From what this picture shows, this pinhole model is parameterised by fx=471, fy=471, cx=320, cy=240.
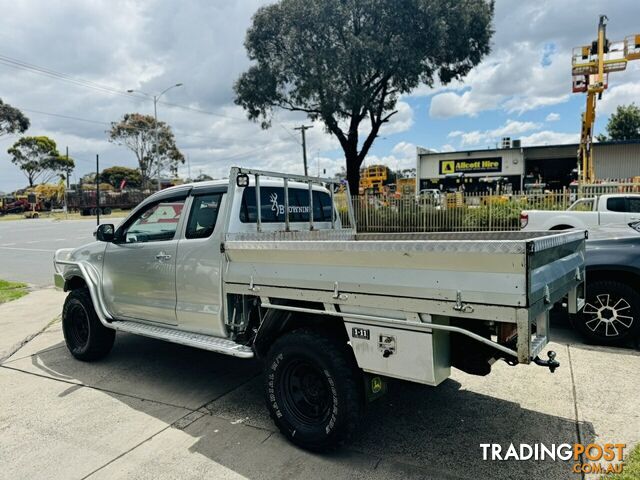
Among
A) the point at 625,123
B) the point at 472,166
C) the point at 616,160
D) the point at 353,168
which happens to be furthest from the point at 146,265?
the point at 625,123

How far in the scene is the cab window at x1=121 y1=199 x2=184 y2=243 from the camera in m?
4.54

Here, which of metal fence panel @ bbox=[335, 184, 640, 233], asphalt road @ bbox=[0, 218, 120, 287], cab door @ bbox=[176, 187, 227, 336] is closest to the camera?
cab door @ bbox=[176, 187, 227, 336]

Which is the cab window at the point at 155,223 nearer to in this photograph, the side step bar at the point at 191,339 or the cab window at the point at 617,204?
the side step bar at the point at 191,339

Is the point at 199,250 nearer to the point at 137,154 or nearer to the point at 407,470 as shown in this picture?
the point at 407,470

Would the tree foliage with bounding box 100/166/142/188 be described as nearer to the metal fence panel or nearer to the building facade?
the building facade

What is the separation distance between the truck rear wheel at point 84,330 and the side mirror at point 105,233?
748mm

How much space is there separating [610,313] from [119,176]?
8758 centimetres

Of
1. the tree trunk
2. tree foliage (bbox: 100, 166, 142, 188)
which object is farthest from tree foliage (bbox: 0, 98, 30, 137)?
the tree trunk

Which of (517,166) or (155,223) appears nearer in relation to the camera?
(155,223)

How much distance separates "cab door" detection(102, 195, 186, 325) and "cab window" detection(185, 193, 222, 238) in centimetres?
17

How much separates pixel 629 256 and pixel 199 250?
15.0 ft

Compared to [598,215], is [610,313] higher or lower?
lower

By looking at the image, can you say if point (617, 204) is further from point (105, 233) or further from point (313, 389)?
point (105, 233)

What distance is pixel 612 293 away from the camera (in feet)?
17.0
